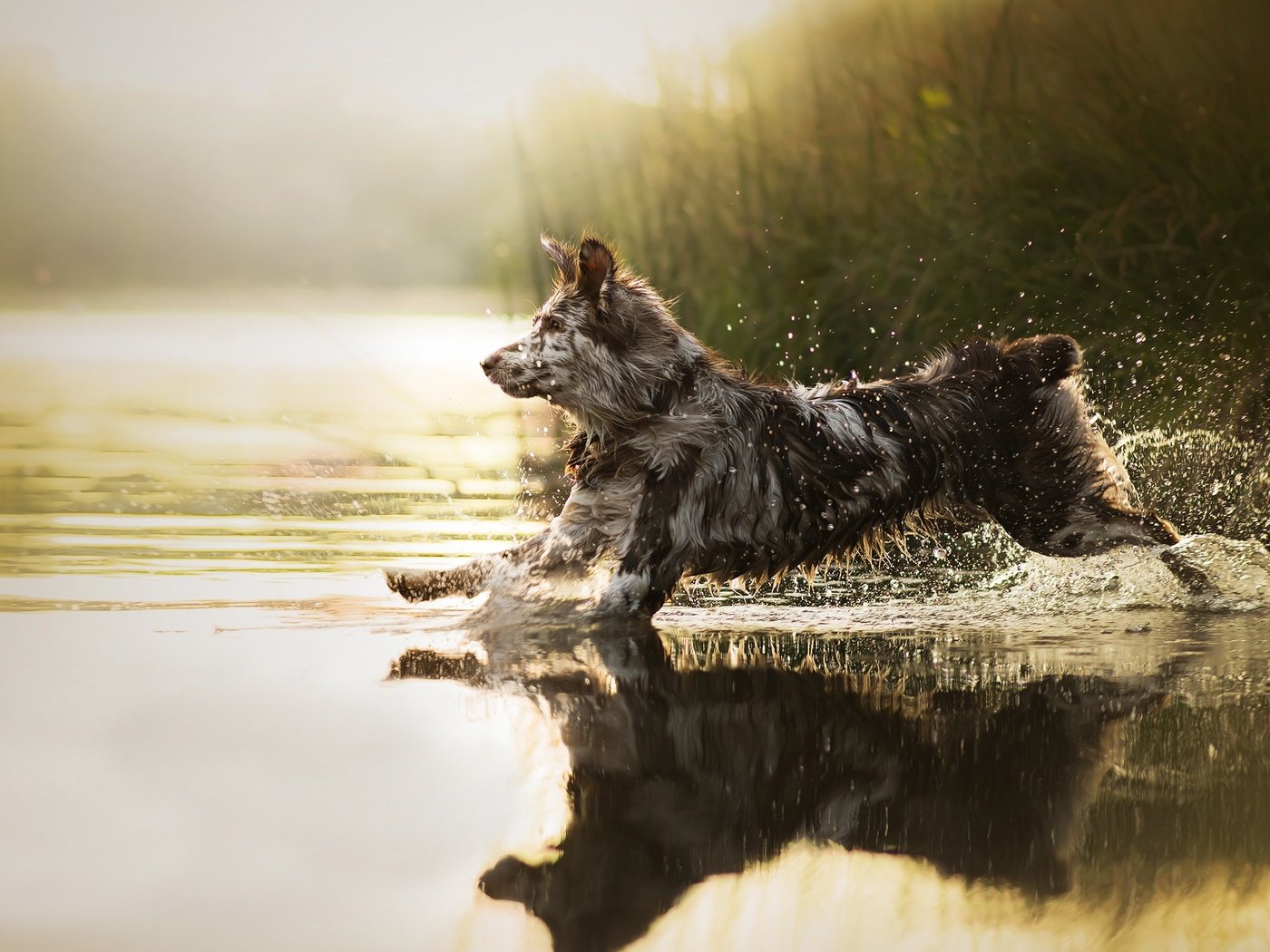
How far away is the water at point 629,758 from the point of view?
2.37 metres

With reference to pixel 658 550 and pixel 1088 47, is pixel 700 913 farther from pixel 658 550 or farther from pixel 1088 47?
pixel 1088 47

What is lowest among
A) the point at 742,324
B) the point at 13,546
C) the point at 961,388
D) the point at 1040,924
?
the point at 1040,924

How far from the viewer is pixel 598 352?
5289mm

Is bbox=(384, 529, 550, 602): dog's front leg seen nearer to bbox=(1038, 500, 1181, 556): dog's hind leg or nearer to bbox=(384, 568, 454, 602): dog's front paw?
bbox=(384, 568, 454, 602): dog's front paw

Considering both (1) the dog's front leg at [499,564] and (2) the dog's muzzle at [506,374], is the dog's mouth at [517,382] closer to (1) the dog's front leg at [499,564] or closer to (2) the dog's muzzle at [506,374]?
(2) the dog's muzzle at [506,374]

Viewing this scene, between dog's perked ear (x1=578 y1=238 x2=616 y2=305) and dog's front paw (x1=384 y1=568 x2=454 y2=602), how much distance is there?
4.24ft

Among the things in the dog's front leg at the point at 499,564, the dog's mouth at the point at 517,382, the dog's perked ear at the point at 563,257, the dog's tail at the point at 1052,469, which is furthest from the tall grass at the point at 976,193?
the dog's front leg at the point at 499,564

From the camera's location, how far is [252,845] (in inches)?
104

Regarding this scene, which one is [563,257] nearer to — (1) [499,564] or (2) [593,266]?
(2) [593,266]

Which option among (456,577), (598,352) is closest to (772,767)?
(456,577)

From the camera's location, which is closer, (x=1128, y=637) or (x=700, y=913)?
(x=700, y=913)

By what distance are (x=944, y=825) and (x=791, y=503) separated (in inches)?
101

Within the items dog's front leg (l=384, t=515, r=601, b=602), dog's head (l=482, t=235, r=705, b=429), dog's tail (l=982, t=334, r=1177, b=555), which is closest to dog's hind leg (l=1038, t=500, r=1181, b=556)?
dog's tail (l=982, t=334, r=1177, b=555)

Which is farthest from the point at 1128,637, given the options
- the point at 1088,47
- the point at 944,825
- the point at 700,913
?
the point at 1088,47
